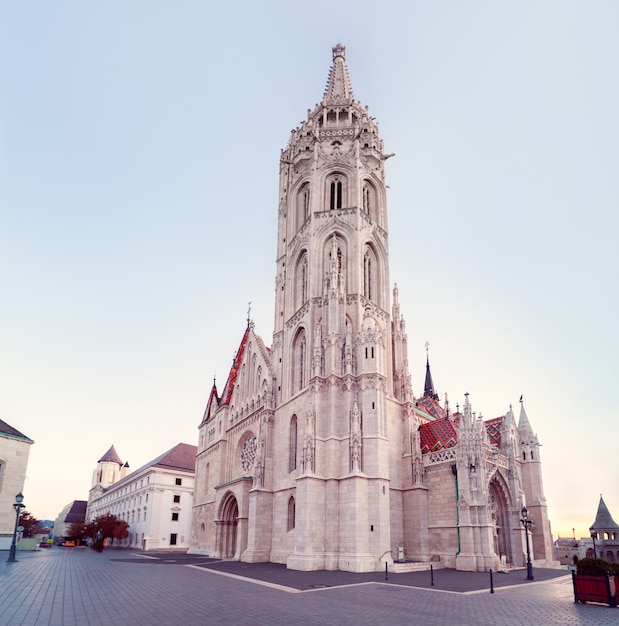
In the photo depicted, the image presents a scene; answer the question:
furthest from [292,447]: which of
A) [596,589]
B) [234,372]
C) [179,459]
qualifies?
[179,459]

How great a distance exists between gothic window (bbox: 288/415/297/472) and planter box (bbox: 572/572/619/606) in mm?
20351

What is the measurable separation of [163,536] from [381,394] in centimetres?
4097

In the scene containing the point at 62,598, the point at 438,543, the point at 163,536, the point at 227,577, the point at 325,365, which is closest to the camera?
the point at 62,598

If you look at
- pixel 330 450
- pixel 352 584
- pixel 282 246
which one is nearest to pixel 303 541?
pixel 330 450

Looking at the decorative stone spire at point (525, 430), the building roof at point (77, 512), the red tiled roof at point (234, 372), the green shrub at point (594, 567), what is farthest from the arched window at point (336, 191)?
the building roof at point (77, 512)

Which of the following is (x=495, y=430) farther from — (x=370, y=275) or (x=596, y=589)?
(x=596, y=589)

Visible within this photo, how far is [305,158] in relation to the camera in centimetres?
4416

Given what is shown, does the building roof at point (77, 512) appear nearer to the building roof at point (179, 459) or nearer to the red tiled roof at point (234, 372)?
the building roof at point (179, 459)

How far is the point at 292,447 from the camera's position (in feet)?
111

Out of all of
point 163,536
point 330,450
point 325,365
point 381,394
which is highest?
point 325,365

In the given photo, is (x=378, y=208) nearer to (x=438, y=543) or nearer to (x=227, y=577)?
(x=438, y=543)

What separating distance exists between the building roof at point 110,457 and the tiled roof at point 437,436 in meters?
102

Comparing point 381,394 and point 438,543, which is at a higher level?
point 381,394

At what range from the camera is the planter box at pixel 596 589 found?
47.5 ft
